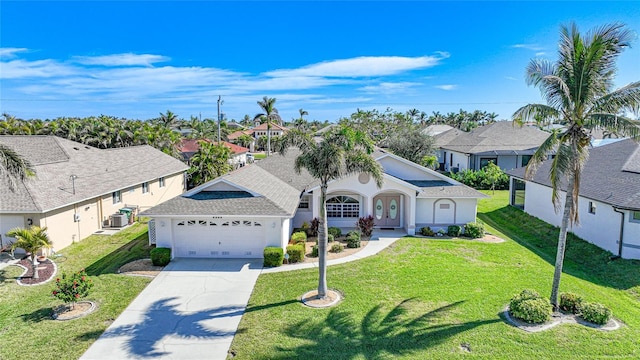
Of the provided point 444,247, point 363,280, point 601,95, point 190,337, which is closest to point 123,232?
point 190,337

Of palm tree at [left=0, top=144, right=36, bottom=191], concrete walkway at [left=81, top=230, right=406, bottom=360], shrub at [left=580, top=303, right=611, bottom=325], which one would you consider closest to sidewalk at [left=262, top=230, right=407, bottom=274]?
concrete walkway at [left=81, top=230, right=406, bottom=360]

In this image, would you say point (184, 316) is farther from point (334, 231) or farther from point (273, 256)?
point (334, 231)

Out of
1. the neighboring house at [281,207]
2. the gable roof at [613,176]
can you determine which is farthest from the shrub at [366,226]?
the gable roof at [613,176]

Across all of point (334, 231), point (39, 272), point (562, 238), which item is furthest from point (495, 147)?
point (39, 272)

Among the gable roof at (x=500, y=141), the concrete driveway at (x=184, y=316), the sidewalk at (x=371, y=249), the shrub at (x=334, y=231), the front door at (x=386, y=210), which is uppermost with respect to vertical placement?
the gable roof at (x=500, y=141)

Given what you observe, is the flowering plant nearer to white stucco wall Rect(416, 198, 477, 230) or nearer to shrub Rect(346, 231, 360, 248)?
shrub Rect(346, 231, 360, 248)

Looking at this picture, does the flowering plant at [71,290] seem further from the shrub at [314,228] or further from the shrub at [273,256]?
the shrub at [314,228]

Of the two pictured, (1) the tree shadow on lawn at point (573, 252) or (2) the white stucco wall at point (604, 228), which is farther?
(2) the white stucco wall at point (604, 228)
